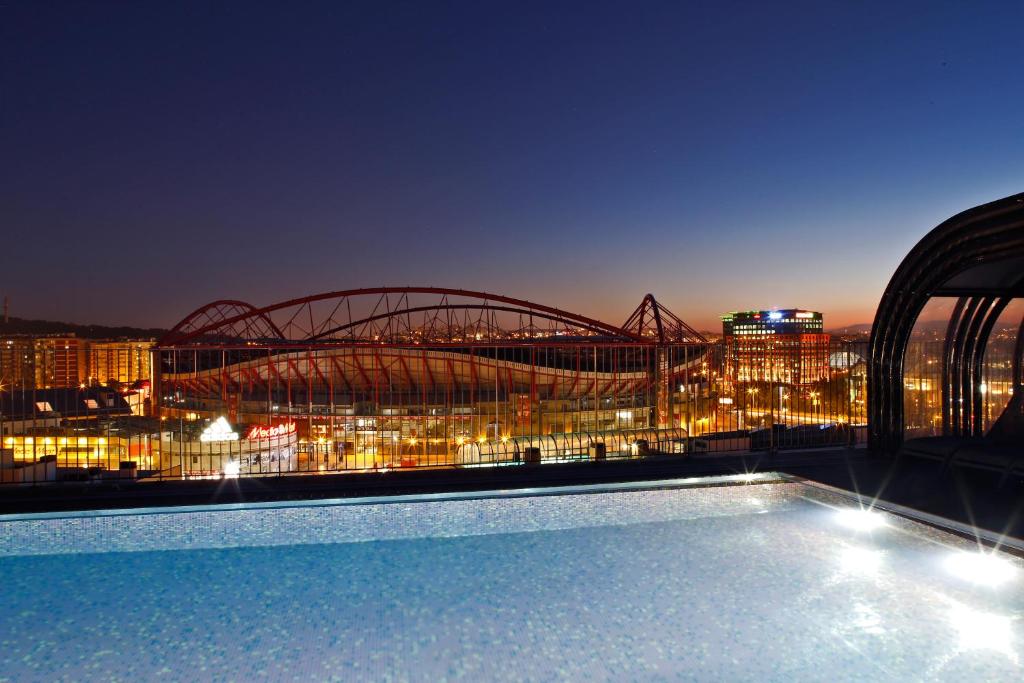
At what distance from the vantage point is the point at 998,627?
3.68m

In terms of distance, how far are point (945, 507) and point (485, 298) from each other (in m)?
23.4

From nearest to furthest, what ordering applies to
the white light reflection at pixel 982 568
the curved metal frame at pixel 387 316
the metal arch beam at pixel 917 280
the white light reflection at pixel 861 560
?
the white light reflection at pixel 982 568 < the white light reflection at pixel 861 560 < the metal arch beam at pixel 917 280 < the curved metal frame at pixel 387 316

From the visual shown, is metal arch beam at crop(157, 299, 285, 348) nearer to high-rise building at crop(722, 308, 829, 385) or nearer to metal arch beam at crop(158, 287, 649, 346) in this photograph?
metal arch beam at crop(158, 287, 649, 346)

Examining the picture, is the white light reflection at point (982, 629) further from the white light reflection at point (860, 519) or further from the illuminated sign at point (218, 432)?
the illuminated sign at point (218, 432)

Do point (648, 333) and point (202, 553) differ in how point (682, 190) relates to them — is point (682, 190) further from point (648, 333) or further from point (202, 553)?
point (202, 553)

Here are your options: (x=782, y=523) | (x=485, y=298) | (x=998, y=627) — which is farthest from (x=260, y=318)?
(x=998, y=627)

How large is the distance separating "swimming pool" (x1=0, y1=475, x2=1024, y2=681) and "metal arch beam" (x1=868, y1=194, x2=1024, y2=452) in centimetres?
242

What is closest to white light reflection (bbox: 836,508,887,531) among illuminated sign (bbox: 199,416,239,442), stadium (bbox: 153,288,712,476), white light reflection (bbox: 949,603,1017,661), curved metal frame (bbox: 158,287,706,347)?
white light reflection (bbox: 949,603,1017,661)

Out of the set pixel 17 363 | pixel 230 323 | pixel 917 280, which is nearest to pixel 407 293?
pixel 230 323

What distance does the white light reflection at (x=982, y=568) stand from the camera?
4.03 m

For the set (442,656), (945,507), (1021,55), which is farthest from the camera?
(1021,55)

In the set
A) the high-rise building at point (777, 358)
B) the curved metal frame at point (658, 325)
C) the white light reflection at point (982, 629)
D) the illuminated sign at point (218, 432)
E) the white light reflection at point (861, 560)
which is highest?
the curved metal frame at point (658, 325)

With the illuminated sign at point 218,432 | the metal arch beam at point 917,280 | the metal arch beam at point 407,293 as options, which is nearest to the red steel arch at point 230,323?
the metal arch beam at point 407,293

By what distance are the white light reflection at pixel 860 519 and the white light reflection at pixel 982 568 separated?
0.79m
